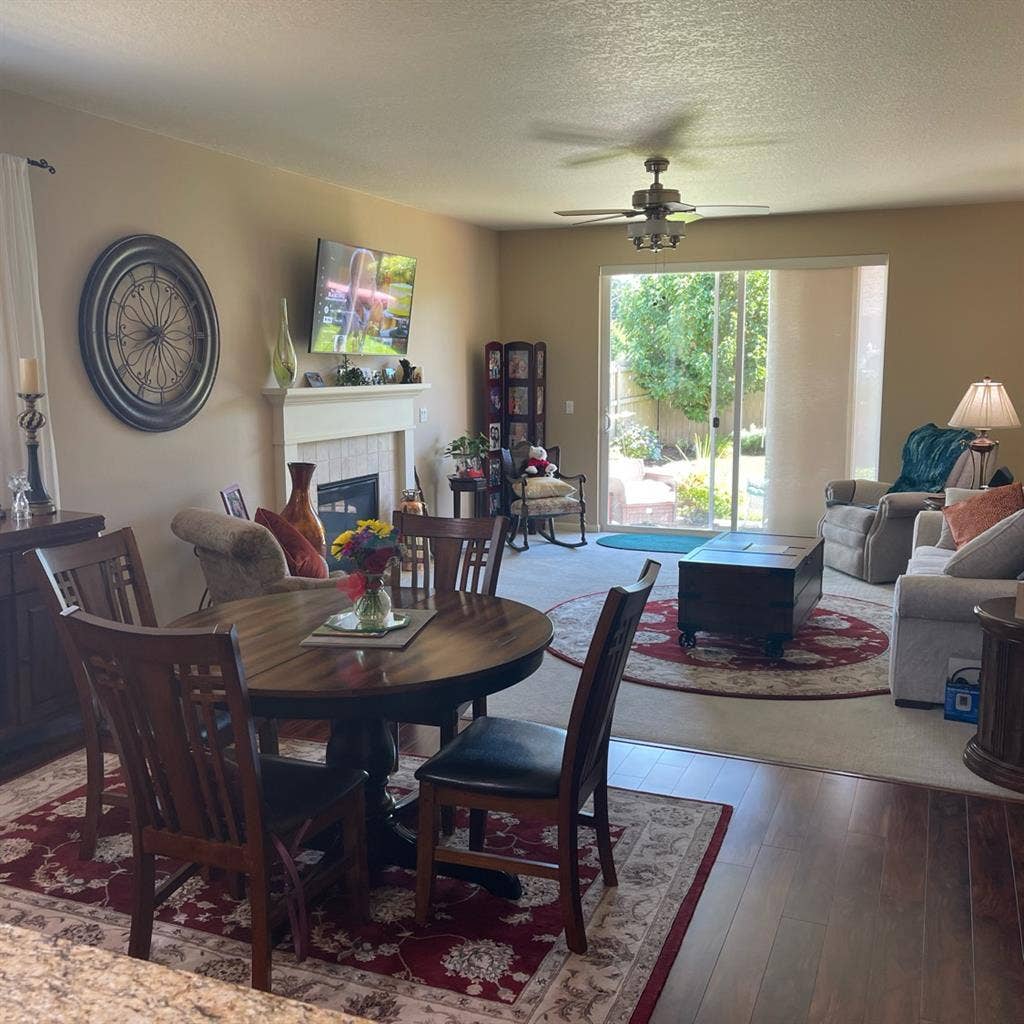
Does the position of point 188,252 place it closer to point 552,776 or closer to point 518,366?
point 552,776

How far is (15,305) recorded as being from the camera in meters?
3.87

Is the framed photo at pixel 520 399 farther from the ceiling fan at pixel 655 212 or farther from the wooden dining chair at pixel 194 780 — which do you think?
the wooden dining chair at pixel 194 780

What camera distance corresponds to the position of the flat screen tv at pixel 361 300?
5734mm

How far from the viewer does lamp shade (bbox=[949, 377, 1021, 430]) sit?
6.15 metres

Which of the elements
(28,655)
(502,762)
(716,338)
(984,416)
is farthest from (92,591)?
(716,338)

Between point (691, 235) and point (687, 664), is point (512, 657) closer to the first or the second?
point (687, 664)

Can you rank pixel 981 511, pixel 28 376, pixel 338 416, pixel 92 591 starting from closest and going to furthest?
pixel 92 591
pixel 28 376
pixel 981 511
pixel 338 416

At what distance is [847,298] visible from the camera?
302 inches

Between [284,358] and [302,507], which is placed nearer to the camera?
[302,507]

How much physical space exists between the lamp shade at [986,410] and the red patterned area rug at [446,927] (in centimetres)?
411

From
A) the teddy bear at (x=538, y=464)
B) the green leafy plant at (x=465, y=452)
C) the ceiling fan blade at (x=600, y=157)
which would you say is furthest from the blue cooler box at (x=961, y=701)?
the green leafy plant at (x=465, y=452)

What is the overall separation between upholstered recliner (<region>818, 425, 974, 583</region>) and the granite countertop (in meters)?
6.06

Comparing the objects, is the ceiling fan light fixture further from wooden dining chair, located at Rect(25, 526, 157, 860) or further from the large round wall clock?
wooden dining chair, located at Rect(25, 526, 157, 860)

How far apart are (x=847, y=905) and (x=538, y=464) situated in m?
5.58
